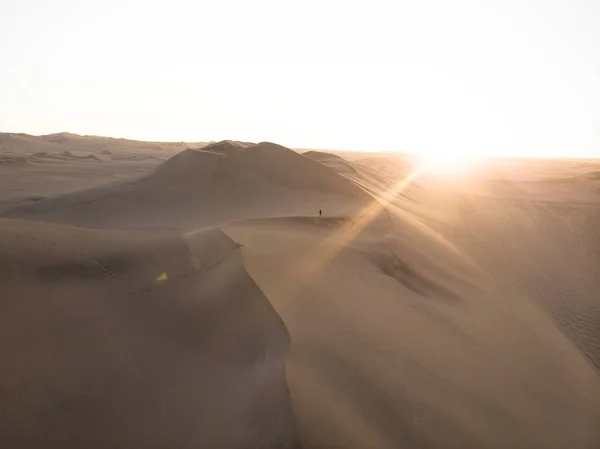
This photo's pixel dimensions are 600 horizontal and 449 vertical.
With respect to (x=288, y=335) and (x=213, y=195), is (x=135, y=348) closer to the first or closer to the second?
(x=288, y=335)

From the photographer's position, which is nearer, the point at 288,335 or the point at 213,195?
the point at 288,335

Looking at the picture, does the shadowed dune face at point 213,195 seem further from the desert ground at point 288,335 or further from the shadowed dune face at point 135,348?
the shadowed dune face at point 135,348

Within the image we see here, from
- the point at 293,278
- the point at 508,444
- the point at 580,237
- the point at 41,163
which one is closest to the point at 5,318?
the point at 293,278

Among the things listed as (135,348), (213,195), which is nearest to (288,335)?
(135,348)

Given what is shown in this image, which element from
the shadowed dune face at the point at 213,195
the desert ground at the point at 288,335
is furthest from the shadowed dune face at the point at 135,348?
the shadowed dune face at the point at 213,195

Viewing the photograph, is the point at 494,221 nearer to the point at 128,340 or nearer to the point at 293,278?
the point at 293,278

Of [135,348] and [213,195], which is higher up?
[213,195]

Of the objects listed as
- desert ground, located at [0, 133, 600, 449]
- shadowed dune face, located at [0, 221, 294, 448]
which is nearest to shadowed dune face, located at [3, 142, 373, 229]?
desert ground, located at [0, 133, 600, 449]

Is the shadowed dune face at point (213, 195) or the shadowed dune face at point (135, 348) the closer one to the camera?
the shadowed dune face at point (135, 348)
